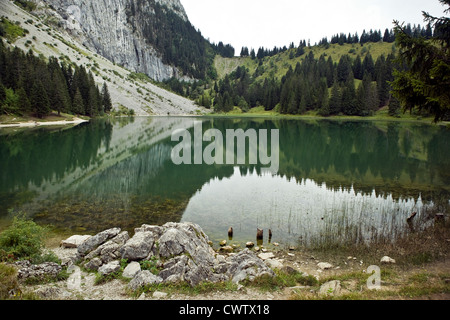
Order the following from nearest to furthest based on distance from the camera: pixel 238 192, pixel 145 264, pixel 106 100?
pixel 145 264 < pixel 238 192 < pixel 106 100

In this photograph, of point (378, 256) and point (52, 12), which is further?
point (52, 12)

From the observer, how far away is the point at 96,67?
13438 cm

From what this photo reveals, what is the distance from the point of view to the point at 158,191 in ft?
69.5

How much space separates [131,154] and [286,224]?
26863 millimetres

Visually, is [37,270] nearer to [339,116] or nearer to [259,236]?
[259,236]

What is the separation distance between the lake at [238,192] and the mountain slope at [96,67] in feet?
300

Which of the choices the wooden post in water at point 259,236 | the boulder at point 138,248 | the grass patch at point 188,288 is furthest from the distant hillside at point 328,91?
the grass patch at point 188,288

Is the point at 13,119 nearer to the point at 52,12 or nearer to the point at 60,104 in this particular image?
the point at 60,104

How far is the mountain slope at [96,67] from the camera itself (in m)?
112

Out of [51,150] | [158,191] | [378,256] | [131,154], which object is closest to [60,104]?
[51,150]

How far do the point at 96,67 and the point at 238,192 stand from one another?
14106 cm

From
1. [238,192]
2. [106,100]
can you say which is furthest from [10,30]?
[238,192]
